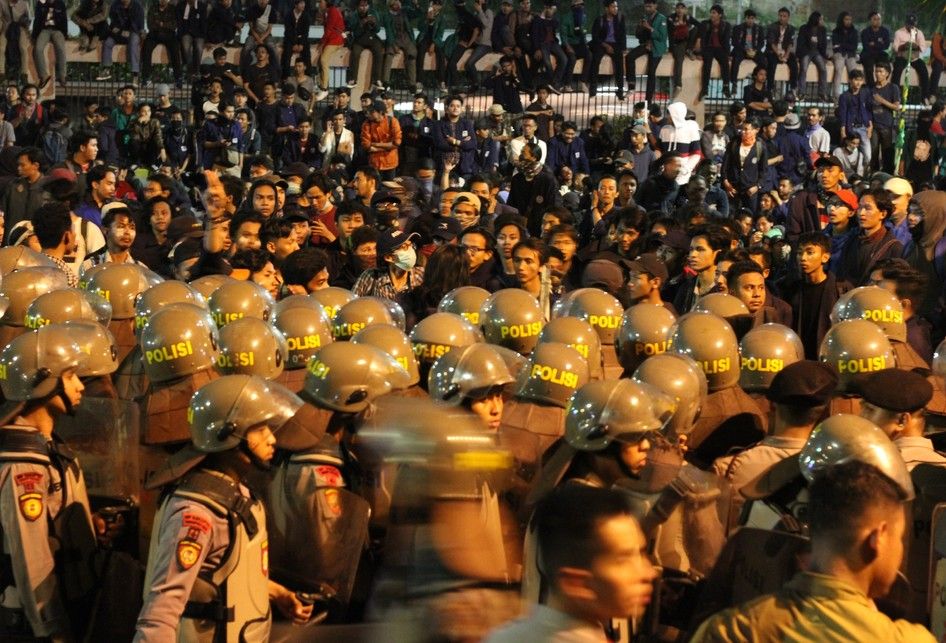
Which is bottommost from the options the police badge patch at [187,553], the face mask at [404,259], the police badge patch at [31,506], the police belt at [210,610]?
the police belt at [210,610]

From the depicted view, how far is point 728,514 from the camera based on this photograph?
18.8 ft

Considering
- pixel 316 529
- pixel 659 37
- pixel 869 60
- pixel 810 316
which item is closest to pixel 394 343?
pixel 316 529

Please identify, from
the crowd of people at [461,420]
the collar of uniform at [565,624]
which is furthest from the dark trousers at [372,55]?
the collar of uniform at [565,624]

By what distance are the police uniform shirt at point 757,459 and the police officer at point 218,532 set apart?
5.48 feet

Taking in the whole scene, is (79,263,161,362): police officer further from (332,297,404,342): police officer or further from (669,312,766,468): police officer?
(669,312,766,468): police officer

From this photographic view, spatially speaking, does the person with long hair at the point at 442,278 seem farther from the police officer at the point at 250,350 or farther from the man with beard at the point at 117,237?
the police officer at the point at 250,350

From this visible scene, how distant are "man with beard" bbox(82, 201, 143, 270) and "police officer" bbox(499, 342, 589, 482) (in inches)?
192

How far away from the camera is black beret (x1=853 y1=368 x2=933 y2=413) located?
6000mm

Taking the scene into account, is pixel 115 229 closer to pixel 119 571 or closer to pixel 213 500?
pixel 119 571

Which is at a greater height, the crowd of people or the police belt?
the crowd of people

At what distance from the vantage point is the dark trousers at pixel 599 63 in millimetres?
25656

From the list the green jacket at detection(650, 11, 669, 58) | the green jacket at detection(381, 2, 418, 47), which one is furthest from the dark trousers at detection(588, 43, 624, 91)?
the green jacket at detection(381, 2, 418, 47)

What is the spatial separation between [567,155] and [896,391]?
A: 13877mm

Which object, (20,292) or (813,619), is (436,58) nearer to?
(20,292)
